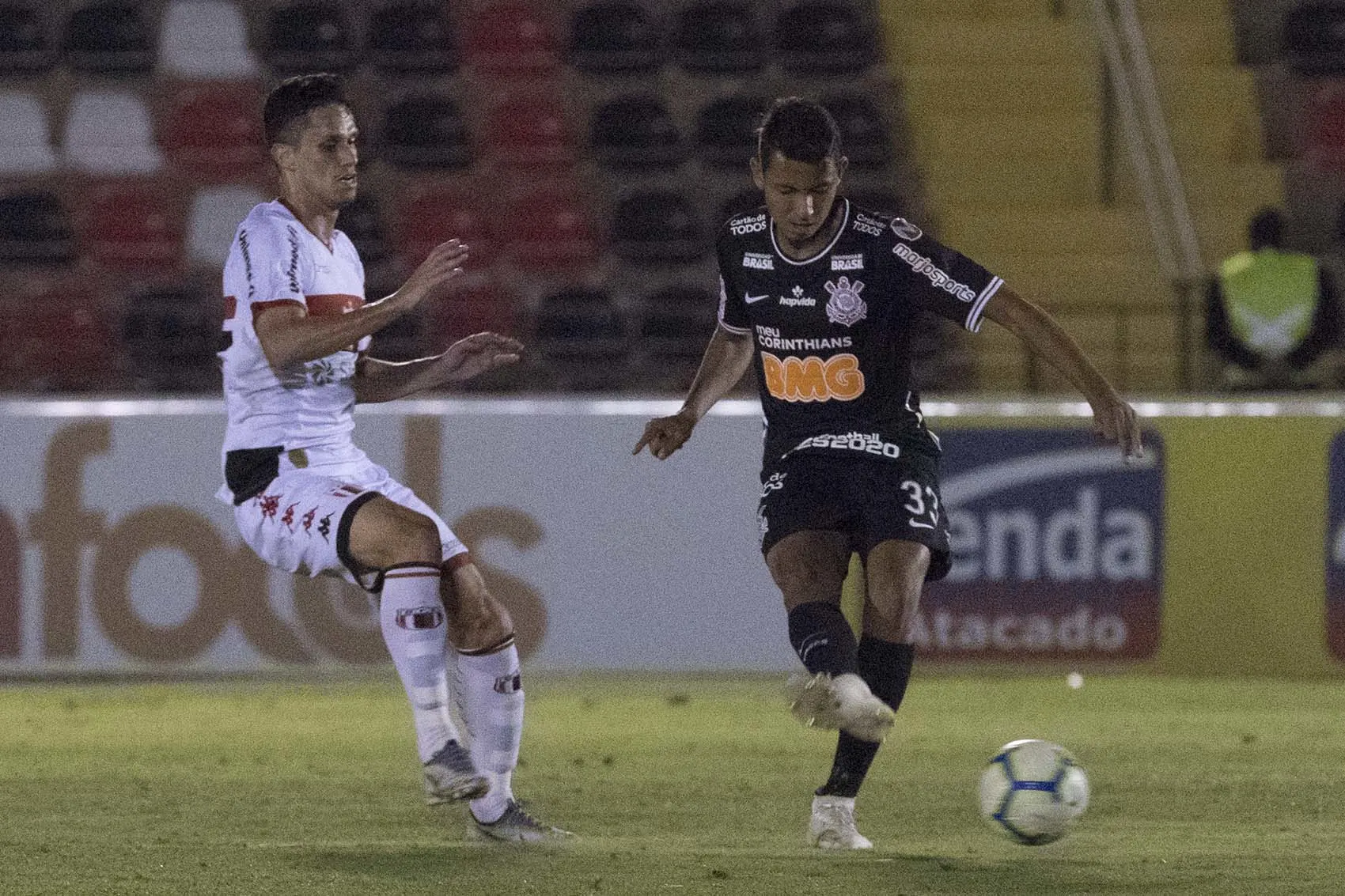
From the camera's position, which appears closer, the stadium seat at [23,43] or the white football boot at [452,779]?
the white football boot at [452,779]

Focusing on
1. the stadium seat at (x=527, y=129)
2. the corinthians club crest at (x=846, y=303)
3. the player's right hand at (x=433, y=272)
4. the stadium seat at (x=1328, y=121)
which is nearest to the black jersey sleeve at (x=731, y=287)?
the corinthians club crest at (x=846, y=303)

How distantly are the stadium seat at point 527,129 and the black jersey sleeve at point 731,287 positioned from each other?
29.3ft

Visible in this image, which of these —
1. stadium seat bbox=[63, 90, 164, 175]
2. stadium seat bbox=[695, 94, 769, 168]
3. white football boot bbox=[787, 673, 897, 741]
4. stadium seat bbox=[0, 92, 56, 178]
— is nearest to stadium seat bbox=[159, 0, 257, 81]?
stadium seat bbox=[63, 90, 164, 175]

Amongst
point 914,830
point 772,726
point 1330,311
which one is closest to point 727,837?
point 914,830

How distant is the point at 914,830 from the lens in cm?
705

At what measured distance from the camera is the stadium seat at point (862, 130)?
15.6m

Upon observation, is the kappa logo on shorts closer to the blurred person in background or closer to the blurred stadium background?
the blurred person in background

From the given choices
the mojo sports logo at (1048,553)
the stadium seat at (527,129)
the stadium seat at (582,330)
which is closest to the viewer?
the mojo sports logo at (1048,553)

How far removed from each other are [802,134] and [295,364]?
5.31 ft

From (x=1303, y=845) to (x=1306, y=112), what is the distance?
10263 mm

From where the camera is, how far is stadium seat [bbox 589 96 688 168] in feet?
50.5

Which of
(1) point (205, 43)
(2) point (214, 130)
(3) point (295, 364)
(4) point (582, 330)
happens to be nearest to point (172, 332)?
(2) point (214, 130)

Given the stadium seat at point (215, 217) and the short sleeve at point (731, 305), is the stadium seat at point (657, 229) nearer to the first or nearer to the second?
the stadium seat at point (215, 217)

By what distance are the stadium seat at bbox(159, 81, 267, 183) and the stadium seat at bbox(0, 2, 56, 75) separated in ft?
3.16
